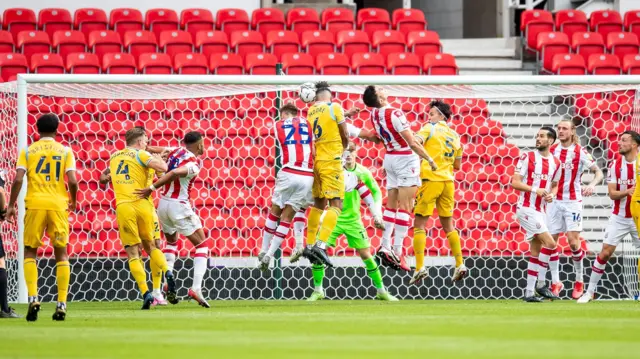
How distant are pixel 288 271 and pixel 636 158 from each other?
172 inches

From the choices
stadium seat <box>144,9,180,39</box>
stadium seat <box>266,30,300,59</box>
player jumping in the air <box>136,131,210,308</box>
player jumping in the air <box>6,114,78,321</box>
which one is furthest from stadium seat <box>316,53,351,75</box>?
player jumping in the air <box>6,114,78,321</box>

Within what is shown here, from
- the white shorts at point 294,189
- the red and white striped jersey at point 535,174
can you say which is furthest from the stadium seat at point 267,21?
the red and white striped jersey at point 535,174

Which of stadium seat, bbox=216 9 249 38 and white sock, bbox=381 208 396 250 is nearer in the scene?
white sock, bbox=381 208 396 250

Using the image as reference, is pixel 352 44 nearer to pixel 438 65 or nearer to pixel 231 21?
pixel 438 65

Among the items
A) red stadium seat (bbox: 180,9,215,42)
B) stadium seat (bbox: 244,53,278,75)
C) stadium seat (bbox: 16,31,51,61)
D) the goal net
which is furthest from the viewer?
red stadium seat (bbox: 180,9,215,42)

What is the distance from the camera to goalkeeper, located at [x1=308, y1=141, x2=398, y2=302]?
11.9 m

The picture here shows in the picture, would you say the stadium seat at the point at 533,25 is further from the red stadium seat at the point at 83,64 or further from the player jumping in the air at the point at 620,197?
the red stadium seat at the point at 83,64

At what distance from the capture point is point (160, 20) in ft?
59.9

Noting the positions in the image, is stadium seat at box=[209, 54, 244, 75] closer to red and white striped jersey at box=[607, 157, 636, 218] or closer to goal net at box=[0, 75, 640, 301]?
goal net at box=[0, 75, 640, 301]

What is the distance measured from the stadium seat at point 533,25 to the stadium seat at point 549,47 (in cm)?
28

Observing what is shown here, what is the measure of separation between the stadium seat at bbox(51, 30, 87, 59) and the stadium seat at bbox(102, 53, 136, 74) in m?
1.27

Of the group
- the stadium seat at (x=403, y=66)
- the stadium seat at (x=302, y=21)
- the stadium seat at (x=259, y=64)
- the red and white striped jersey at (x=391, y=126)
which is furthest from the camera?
the stadium seat at (x=302, y=21)

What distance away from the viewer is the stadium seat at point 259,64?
1627 centimetres

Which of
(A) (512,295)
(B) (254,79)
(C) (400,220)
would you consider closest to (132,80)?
(B) (254,79)
